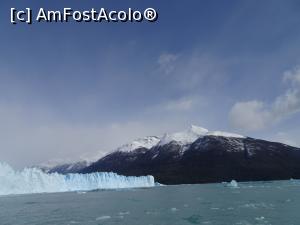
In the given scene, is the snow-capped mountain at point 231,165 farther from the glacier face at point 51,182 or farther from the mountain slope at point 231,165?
the glacier face at point 51,182

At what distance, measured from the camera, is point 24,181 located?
8825 centimetres

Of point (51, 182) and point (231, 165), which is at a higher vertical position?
point (231, 165)

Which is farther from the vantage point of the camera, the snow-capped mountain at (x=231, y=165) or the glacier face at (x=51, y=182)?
the snow-capped mountain at (x=231, y=165)

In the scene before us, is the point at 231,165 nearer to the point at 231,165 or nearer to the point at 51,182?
the point at 231,165

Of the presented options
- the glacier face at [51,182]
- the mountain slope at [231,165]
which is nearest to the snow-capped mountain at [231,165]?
the mountain slope at [231,165]

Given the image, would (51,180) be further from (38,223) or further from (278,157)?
(278,157)

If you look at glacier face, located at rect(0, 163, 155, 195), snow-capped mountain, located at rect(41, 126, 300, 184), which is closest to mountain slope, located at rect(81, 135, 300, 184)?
snow-capped mountain, located at rect(41, 126, 300, 184)

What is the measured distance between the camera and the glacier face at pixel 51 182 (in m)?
84.2

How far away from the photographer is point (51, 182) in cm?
9450

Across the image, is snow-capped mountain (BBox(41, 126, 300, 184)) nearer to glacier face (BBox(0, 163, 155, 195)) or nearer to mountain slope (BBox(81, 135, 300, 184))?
mountain slope (BBox(81, 135, 300, 184))

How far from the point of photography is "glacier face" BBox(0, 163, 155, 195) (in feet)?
276

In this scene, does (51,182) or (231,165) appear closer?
(51,182)

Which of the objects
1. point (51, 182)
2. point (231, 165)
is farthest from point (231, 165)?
point (51, 182)

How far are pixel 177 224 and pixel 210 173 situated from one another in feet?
452
